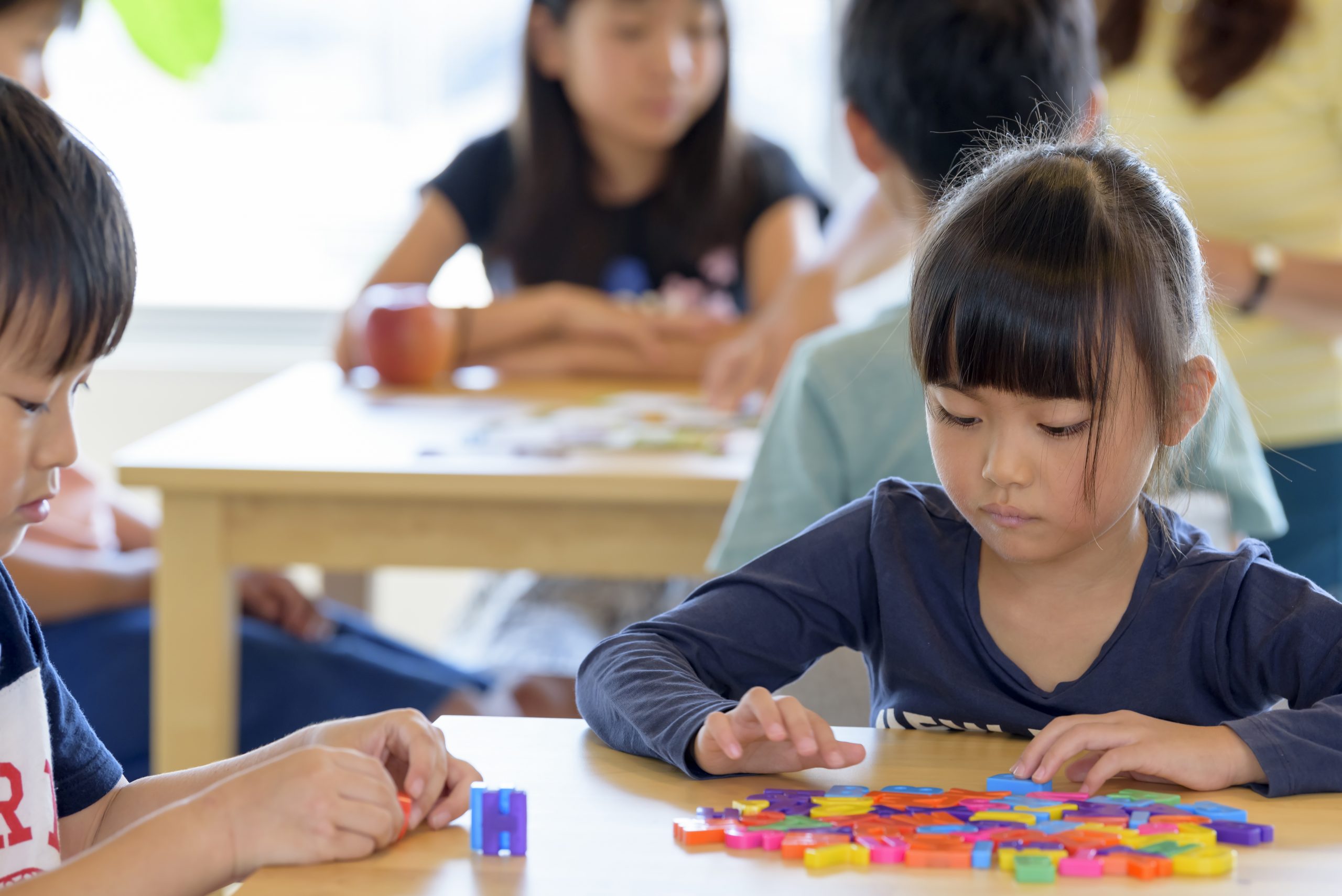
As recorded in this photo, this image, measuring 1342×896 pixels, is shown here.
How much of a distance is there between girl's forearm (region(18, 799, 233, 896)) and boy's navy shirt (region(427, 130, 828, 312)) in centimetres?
173

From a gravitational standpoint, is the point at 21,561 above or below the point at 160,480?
below

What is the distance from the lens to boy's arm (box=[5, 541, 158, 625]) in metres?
1.65

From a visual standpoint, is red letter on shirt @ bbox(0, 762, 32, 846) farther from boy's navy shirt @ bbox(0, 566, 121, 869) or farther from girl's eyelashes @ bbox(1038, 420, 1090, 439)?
girl's eyelashes @ bbox(1038, 420, 1090, 439)

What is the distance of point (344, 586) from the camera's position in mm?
2510

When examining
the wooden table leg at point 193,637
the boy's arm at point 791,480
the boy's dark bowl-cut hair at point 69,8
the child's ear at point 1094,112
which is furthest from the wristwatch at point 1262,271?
the boy's dark bowl-cut hair at point 69,8

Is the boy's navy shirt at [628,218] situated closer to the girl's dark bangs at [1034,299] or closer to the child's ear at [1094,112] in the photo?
the child's ear at [1094,112]

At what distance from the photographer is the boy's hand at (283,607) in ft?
6.25

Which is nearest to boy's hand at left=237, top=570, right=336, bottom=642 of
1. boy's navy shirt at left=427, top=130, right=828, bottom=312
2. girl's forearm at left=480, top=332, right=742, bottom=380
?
girl's forearm at left=480, top=332, right=742, bottom=380

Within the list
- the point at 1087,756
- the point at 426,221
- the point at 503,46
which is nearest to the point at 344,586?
the point at 426,221

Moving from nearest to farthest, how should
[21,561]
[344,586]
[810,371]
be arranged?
[810,371]
[21,561]
[344,586]

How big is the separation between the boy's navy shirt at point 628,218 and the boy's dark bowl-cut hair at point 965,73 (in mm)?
990

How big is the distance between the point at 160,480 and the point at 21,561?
26 centimetres

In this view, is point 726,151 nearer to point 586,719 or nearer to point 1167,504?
point 1167,504

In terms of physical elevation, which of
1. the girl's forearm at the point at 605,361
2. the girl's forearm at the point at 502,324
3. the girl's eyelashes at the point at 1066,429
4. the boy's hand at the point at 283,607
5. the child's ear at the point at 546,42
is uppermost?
the child's ear at the point at 546,42
